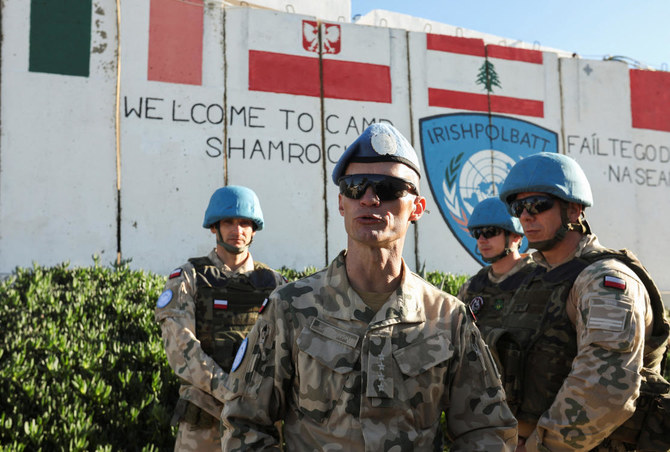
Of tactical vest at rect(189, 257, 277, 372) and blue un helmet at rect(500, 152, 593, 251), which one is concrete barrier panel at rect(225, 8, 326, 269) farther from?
blue un helmet at rect(500, 152, 593, 251)

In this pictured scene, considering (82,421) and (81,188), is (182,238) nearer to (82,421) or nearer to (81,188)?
(81,188)

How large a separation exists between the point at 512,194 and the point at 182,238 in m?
6.05

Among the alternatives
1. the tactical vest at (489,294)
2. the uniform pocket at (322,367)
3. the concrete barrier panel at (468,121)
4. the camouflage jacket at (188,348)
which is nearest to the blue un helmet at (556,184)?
the tactical vest at (489,294)

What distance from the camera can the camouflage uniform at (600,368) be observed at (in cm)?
229

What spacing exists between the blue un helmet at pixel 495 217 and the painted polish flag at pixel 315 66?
16.9 feet

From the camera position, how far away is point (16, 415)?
4508 mm

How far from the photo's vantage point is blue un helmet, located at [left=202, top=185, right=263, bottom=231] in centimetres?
394

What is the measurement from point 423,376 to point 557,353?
0.99 m

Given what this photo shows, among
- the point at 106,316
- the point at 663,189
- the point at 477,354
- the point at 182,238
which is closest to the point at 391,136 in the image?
the point at 477,354

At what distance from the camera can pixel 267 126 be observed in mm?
8648

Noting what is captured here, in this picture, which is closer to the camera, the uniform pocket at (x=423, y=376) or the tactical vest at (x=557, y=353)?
the uniform pocket at (x=423, y=376)

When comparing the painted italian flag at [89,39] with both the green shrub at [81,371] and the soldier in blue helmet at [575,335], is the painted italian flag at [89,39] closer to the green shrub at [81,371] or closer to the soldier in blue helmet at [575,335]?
the green shrub at [81,371]

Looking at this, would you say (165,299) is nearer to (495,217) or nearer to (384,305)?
(384,305)

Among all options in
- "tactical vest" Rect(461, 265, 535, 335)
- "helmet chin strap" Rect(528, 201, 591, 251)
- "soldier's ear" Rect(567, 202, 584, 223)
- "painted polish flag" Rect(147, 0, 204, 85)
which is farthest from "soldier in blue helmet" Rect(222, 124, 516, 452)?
"painted polish flag" Rect(147, 0, 204, 85)
